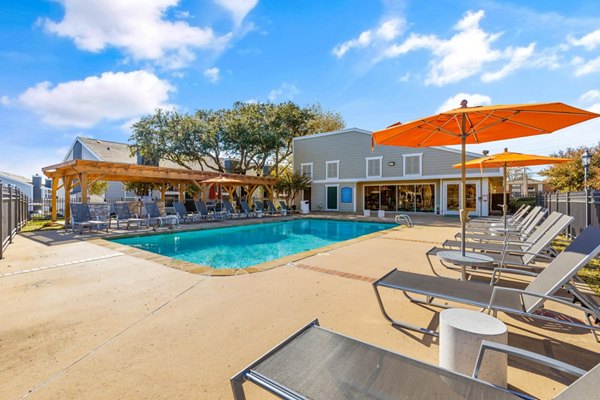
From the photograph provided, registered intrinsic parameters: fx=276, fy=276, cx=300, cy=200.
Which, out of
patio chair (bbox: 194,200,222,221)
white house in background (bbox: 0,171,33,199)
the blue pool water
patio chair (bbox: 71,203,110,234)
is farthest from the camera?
white house in background (bbox: 0,171,33,199)

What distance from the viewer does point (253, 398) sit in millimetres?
1843

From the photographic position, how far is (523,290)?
8.17ft

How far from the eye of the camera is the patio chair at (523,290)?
2281 millimetres

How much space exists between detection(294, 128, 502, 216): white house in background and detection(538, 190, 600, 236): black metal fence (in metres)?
7.03

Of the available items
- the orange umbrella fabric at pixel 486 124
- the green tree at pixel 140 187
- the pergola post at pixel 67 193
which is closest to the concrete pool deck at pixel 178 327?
the orange umbrella fabric at pixel 486 124

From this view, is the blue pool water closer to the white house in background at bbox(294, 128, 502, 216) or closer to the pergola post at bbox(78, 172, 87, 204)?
the pergola post at bbox(78, 172, 87, 204)

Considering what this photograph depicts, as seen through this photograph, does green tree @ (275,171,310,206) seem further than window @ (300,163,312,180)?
No

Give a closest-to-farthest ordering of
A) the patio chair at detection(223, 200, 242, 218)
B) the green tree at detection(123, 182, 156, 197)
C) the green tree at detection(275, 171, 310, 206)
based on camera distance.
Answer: the patio chair at detection(223, 200, 242, 218) < the green tree at detection(275, 171, 310, 206) < the green tree at detection(123, 182, 156, 197)

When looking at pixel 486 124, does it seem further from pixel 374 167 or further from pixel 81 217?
A: pixel 374 167

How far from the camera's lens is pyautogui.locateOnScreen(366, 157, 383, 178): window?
1944 cm

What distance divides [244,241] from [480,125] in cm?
804

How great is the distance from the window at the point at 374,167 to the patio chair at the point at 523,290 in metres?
17.0

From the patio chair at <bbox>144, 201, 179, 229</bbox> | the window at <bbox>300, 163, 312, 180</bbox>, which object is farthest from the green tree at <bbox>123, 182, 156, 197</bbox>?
the window at <bbox>300, 163, 312, 180</bbox>

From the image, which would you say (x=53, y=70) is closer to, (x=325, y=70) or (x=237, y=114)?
(x=237, y=114)
